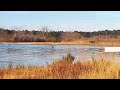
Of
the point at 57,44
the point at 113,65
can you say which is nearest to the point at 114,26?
the point at 113,65

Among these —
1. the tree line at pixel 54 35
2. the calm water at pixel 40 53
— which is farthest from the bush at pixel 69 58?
the tree line at pixel 54 35

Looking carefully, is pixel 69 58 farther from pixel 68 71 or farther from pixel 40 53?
pixel 40 53

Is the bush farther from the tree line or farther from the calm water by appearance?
the tree line

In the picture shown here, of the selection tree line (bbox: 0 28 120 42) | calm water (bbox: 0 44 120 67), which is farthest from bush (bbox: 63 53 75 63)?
tree line (bbox: 0 28 120 42)

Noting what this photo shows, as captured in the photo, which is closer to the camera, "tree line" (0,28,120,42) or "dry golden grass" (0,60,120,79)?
"dry golden grass" (0,60,120,79)

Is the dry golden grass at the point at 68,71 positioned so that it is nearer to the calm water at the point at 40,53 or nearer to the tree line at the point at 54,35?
the calm water at the point at 40,53

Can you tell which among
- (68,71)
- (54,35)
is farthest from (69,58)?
(54,35)
